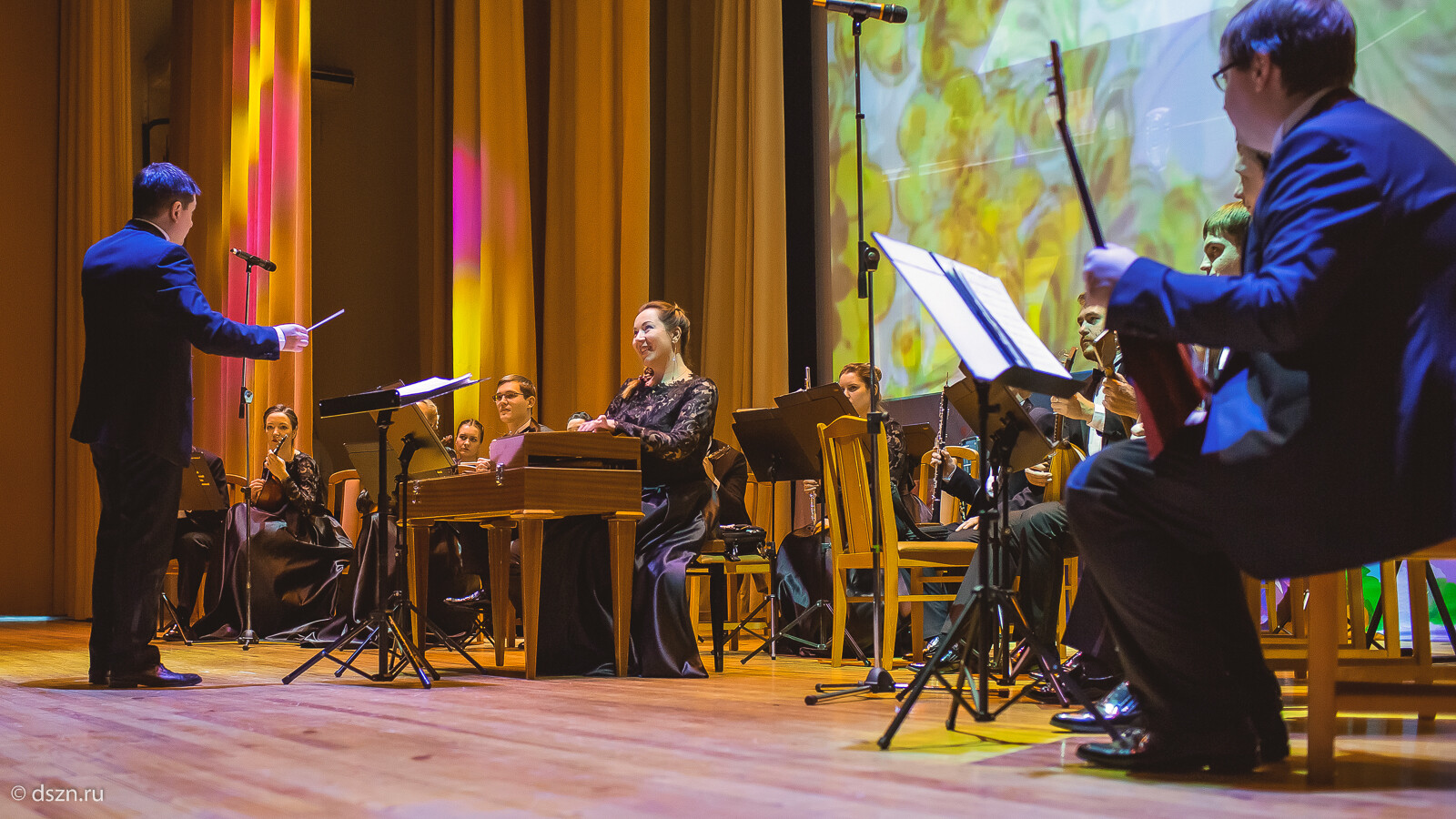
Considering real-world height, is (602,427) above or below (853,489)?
above

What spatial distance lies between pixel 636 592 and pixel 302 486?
2901 mm

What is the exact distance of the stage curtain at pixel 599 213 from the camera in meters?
7.19

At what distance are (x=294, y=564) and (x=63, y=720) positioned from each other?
3.76m

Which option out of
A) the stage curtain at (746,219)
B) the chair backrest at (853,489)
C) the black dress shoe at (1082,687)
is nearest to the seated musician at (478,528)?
the stage curtain at (746,219)

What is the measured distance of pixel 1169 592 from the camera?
1815 millimetres

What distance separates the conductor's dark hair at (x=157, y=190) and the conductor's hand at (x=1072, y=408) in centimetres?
261

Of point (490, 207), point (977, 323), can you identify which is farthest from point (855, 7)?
point (490, 207)

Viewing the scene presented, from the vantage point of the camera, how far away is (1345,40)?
70.2 inches

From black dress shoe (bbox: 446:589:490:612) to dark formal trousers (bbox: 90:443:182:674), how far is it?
228 cm

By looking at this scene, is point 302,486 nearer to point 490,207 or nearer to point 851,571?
point 490,207

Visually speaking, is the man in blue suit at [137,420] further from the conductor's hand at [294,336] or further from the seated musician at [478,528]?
the seated musician at [478,528]

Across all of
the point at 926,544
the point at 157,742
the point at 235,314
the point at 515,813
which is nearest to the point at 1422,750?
the point at 515,813

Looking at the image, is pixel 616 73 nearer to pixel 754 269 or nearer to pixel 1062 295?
pixel 754 269

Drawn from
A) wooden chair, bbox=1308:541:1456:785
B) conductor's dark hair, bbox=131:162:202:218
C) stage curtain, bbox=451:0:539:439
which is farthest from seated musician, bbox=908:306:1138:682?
stage curtain, bbox=451:0:539:439
